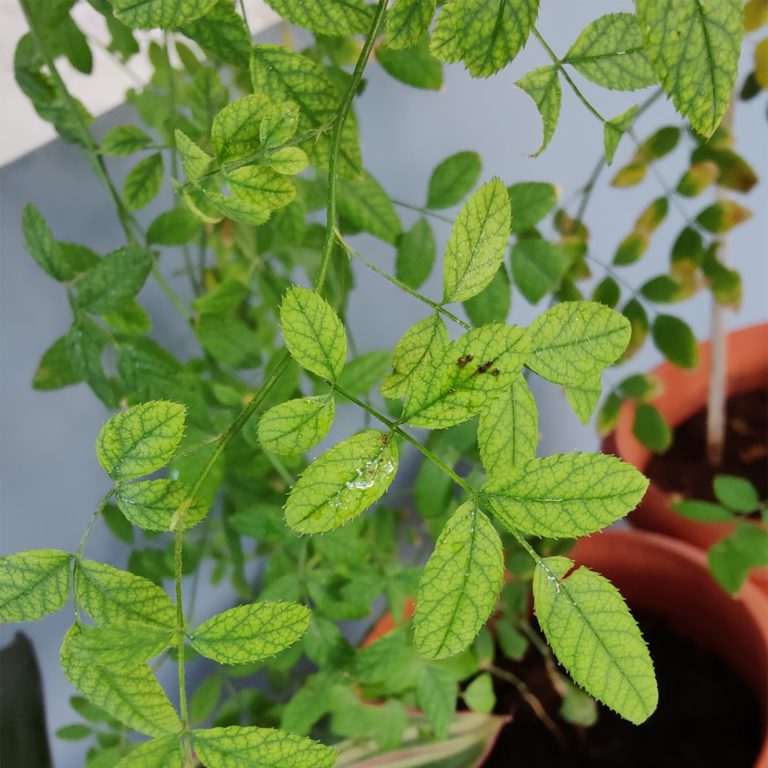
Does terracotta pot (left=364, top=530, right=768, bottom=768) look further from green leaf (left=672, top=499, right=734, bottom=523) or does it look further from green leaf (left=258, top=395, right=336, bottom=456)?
green leaf (left=258, top=395, right=336, bottom=456)

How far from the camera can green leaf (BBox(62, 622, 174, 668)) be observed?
27cm

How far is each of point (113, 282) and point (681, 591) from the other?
0.67 metres

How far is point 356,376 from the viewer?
20.5 inches

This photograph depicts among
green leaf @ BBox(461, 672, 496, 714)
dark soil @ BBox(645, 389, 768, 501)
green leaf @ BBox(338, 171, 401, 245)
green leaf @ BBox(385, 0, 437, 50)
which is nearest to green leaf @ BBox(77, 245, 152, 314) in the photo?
green leaf @ BBox(338, 171, 401, 245)

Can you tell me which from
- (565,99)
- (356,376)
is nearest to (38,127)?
(356,376)

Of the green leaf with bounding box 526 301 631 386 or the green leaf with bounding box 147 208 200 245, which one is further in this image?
the green leaf with bounding box 147 208 200 245

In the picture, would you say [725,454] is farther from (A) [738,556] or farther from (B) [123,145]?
(B) [123,145]

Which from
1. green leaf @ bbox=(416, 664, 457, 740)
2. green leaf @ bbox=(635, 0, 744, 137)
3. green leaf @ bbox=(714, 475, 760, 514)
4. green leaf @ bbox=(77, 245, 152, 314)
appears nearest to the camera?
green leaf @ bbox=(635, 0, 744, 137)

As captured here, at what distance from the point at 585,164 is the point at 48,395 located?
1.82 ft

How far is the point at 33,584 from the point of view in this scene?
288 mm

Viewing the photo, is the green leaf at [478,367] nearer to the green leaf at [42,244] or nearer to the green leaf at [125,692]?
the green leaf at [125,692]

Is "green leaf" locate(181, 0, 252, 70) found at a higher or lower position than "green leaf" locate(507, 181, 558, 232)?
higher

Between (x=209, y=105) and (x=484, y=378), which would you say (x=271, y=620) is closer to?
(x=484, y=378)

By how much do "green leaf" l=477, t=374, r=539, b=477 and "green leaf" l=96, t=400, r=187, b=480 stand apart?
10 cm
